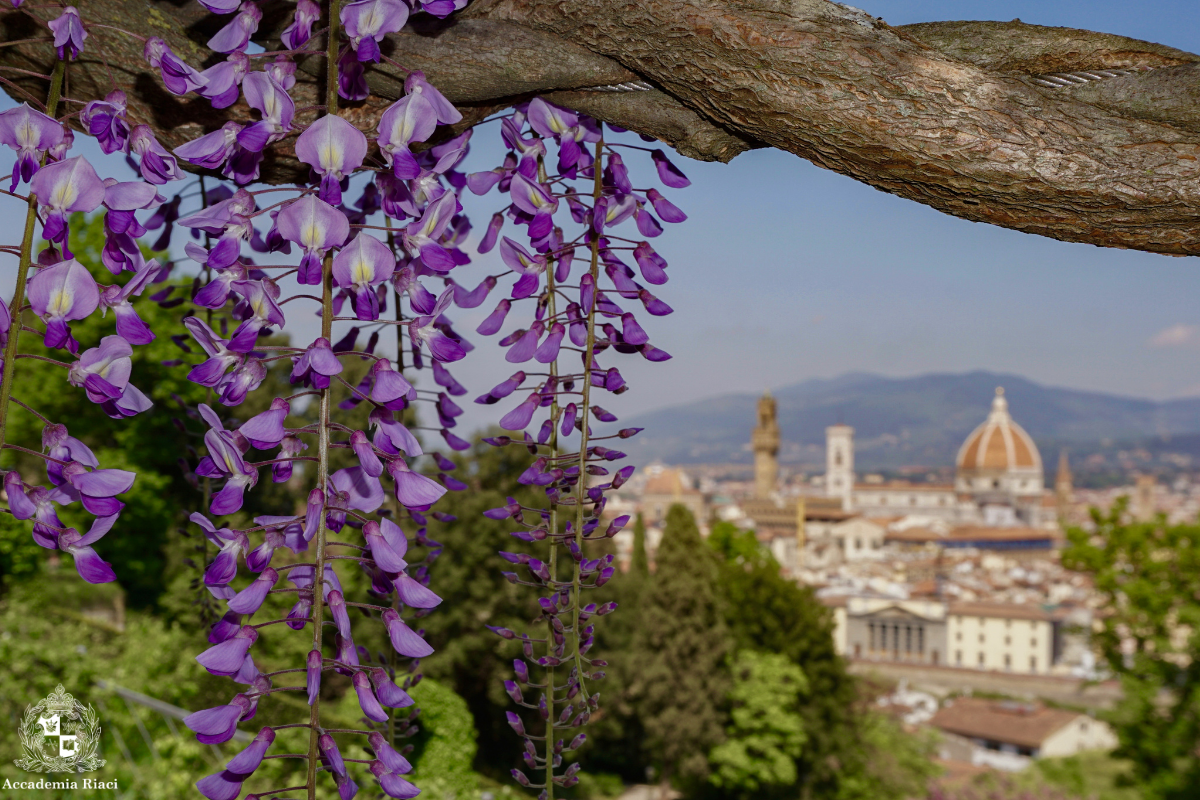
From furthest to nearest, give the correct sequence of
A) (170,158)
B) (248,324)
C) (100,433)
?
(100,433), (170,158), (248,324)

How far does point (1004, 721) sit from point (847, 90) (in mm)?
45186

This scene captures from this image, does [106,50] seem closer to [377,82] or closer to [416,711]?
[377,82]

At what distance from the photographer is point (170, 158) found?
1126 mm

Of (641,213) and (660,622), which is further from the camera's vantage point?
(660,622)

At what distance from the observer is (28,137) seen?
3.19 ft

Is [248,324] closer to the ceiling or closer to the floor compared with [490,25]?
closer to the floor

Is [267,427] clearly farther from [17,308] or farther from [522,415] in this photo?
[522,415]

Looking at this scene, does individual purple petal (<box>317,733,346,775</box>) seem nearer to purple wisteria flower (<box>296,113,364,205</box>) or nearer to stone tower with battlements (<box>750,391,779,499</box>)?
purple wisteria flower (<box>296,113,364,205</box>)

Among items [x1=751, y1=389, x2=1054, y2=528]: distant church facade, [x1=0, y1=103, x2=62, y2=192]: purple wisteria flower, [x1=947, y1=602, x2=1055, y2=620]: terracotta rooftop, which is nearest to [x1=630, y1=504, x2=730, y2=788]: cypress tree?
[x1=0, y1=103, x2=62, y2=192]: purple wisteria flower

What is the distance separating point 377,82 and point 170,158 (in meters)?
0.36

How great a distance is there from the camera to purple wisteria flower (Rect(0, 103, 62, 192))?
0.96 metres

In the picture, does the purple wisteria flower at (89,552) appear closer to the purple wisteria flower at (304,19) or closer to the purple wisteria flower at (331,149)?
the purple wisteria flower at (331,149)

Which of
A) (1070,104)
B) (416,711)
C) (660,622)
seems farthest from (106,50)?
(660,622)

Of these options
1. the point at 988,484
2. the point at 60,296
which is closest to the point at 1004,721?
the point at 60,296
